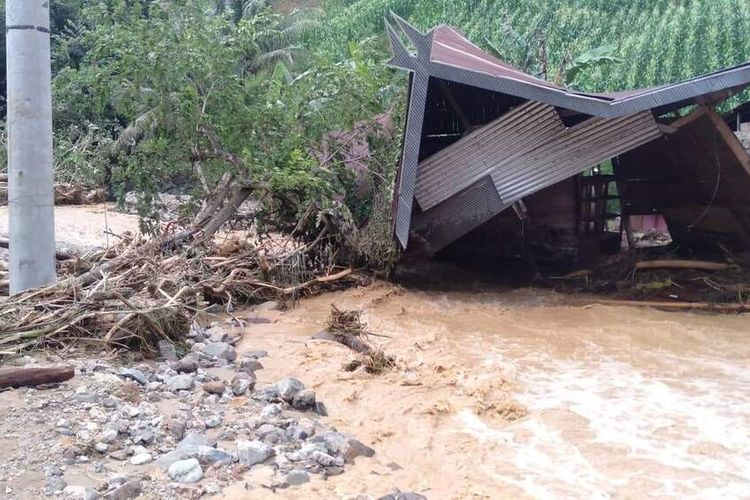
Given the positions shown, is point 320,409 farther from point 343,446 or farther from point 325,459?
point 325,459

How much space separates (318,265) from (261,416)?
5.43m

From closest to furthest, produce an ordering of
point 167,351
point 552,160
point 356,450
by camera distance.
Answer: point 356,450 < point 167,351 < point 552,160

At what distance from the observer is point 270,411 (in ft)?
15.3

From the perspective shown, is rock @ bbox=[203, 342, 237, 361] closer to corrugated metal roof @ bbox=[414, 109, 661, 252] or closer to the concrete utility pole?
the concrete utility pole

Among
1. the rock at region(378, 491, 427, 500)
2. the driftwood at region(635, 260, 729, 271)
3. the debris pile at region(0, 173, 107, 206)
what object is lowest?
the rock at region(378, 491, 427, 500)

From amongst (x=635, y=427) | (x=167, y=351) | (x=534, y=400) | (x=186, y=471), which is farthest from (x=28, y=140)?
(x=635, y=427)

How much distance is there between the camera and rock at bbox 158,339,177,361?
5.87 meters

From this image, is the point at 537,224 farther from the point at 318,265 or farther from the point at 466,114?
the point at 318,265

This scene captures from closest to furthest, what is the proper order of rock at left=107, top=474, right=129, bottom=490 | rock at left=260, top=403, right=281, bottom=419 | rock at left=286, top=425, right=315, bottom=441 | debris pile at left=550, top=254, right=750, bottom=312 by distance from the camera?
rock at left=107, top=474, right=129, bottom=490
rock at left=286, top=425, right=315, bottom=441
rock at left=260, top=403, right=281, bottom=419
debris pile at left=550, top=254, right=750, bottom=312

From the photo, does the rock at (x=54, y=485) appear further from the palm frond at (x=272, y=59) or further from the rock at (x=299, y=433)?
the palm frond at (x=272, y=59)

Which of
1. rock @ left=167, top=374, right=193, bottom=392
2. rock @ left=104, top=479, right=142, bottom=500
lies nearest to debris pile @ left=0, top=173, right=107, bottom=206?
rock @ left=167, top=374, right=193, bottom=392

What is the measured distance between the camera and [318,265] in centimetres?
998

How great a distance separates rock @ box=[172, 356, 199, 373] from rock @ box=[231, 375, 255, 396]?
1.53 feet

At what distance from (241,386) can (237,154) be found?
15.0 feet
